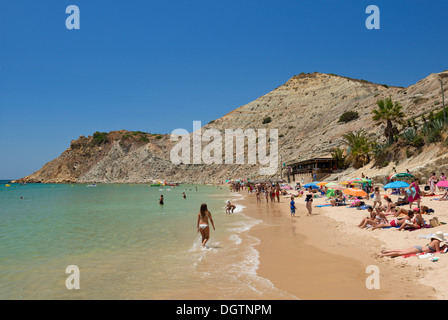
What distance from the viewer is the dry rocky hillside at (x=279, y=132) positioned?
2333 inches

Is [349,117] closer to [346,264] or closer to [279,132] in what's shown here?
[279,132]

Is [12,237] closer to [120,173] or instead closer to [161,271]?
[161,271]

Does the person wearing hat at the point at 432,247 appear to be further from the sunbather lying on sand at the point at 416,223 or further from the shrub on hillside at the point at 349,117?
the shrub on hillside at the point at 349,117

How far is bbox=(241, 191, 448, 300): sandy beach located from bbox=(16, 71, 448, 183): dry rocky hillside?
19225 mm

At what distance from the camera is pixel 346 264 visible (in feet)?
25.8

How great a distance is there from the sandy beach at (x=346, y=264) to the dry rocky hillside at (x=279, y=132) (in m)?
19.2

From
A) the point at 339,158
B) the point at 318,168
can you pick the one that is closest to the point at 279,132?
the point at 339,158

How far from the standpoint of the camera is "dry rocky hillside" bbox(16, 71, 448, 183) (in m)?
59.2

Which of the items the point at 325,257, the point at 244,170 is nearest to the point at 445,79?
the point at 244,170

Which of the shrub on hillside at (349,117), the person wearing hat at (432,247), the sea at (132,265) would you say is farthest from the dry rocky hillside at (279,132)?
the sea at (132,265)

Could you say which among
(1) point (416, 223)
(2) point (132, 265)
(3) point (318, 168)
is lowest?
(2) point (132, 265)

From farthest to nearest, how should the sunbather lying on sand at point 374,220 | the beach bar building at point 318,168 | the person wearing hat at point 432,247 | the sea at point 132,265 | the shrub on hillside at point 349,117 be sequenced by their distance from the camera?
the shrub on hillside at point 349,117 → the beach bar building at point 318,168 → the sunbather lying on sand at point 374,220 → the person wearing hat at point 432,247 → the sea at point 132,265

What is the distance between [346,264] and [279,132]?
260ft

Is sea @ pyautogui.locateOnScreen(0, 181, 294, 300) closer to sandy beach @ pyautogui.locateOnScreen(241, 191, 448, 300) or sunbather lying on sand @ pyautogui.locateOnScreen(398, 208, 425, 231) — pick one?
sandy beach @ pyautogui.locateOnScreen(241, 191, 448, 300)
